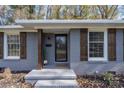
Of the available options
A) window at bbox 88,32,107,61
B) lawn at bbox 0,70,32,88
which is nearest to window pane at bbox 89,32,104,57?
window at bbox 88,32,107,61

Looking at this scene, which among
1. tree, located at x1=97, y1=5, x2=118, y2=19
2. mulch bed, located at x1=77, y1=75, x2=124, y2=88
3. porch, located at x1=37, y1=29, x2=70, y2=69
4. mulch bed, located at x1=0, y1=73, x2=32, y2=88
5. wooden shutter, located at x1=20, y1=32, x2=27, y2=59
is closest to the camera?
mulch bed, located at x1=0, y1=73, x2=32, y2=88

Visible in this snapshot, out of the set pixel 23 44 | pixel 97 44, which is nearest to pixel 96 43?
pixel 97 44

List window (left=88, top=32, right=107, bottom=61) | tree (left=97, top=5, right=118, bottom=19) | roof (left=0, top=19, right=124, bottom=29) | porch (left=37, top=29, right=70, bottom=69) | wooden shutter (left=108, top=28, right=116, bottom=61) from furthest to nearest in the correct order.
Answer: tree (left=97, top=5, right=118, bottom=19)
porch (left=37, top=29, right=70, bottom=69)
window (left=88, top=32, right=107, bottom=61)
wooden shutter (left=108, top=28, right=116, bottom=61)
roof (left=0, top=19, right=124, bottom=29)

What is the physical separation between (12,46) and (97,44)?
17.2 ft

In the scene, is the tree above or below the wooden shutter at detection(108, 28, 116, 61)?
above

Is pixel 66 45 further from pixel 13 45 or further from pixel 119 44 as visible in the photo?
pixel 119 44

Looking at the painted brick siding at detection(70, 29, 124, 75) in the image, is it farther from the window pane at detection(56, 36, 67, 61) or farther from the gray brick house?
the window pane at detection(56, 36, 67, 61)

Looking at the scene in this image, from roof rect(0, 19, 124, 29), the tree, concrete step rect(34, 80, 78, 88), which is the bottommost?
concrete step rect(34, 80, 78, 88)

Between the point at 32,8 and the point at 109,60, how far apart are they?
16670 millimetres

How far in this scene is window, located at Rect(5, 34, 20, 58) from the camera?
14.2 m

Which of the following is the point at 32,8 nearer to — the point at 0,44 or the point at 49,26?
the point at 0,44

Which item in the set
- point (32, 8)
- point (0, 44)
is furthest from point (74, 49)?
point (32, 8)

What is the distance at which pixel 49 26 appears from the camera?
38.9ft

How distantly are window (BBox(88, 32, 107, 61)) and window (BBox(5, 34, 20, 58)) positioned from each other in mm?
4545
